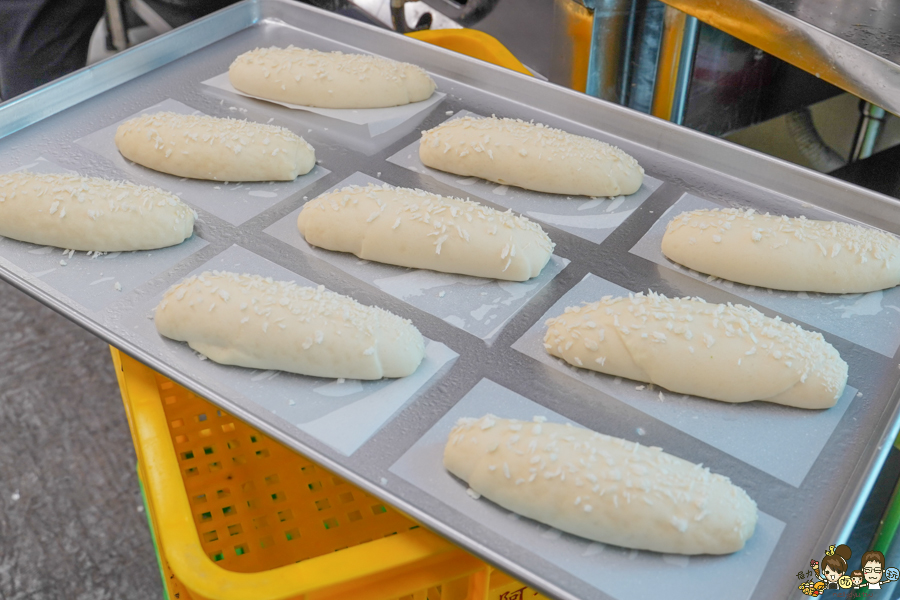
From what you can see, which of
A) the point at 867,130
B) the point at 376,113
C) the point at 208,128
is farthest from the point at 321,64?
the point at 867,130

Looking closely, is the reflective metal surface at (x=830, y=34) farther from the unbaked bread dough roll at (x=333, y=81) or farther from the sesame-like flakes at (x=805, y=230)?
the unbaked bread dough roll at (x=333, y=81)

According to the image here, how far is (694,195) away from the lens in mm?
1602

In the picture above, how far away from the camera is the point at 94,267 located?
1443 mm

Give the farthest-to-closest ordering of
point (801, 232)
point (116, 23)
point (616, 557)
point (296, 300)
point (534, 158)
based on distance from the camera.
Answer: point (116, 23) < point (534, 158) < point (801, 232) < point (296, 300) < point (616, 557)

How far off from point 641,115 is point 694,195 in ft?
0.78

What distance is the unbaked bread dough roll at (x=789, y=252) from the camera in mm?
1360

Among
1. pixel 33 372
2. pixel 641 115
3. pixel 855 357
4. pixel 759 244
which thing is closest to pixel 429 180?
pixel 641 115

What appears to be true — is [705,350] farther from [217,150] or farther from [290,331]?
[217,150]

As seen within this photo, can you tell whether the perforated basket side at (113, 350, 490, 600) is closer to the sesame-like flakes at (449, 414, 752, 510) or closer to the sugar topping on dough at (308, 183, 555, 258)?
the sesame-like flakes at (449, 414, 752, 510)

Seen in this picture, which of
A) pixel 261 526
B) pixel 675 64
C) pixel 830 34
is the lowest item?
pixel 261 526

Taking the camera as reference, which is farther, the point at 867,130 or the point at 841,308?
the point at 867,130

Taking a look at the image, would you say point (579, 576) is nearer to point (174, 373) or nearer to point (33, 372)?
point (174, 373)

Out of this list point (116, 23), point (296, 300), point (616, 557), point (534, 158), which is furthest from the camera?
point (116, 23)

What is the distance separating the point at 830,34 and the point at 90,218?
1437 millimetres
